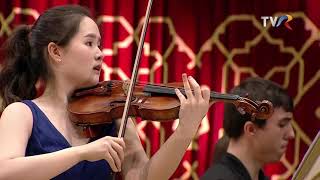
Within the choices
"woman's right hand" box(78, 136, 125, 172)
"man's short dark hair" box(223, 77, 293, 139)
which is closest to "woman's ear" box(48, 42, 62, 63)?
"woman's right hand" box(78, 136, 125, 172)

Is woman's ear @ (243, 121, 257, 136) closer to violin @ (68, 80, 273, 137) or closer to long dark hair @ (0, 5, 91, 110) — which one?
violin @ (68, 80, 273, 137)

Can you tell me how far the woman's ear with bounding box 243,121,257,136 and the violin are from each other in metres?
0.49

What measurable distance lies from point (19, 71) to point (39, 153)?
271 mm

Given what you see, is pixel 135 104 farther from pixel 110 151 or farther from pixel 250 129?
pixel 250 129

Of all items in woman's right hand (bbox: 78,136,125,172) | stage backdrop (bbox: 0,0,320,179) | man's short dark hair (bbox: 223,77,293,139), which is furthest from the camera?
stage backdrop (bbox: 0,0,320,179)

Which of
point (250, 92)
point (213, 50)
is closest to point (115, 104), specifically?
point (250, 92)

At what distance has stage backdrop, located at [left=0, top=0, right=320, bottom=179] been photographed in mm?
3033

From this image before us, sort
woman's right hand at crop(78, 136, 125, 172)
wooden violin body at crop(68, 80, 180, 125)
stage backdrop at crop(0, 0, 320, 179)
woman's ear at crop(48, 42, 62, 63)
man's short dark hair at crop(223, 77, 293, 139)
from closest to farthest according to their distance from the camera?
1. woman's right hand at crop(78, 136, 125, 172)
2. wooden violin body at crop(68, 80, 180, 125)
3. woman's ear at crop(48, 42, 62, 63)
4. man's short dark hair at crop(223, 77, 293, 139)
5. stage backdrop at crop(0, 0, 320, 179)

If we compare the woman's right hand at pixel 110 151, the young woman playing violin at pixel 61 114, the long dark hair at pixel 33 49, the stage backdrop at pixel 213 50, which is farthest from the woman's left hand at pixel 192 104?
the stage backdrop at pixel 213 50

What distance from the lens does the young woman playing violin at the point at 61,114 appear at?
1265mm

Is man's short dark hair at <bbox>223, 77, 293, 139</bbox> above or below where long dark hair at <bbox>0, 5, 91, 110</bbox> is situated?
below

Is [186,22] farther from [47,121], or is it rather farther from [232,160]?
[47,121]

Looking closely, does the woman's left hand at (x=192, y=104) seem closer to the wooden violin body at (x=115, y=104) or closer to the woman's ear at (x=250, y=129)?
the wooden violin body at (x=115, y=104)

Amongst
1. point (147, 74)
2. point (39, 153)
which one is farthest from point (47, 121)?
point (147, 74)
